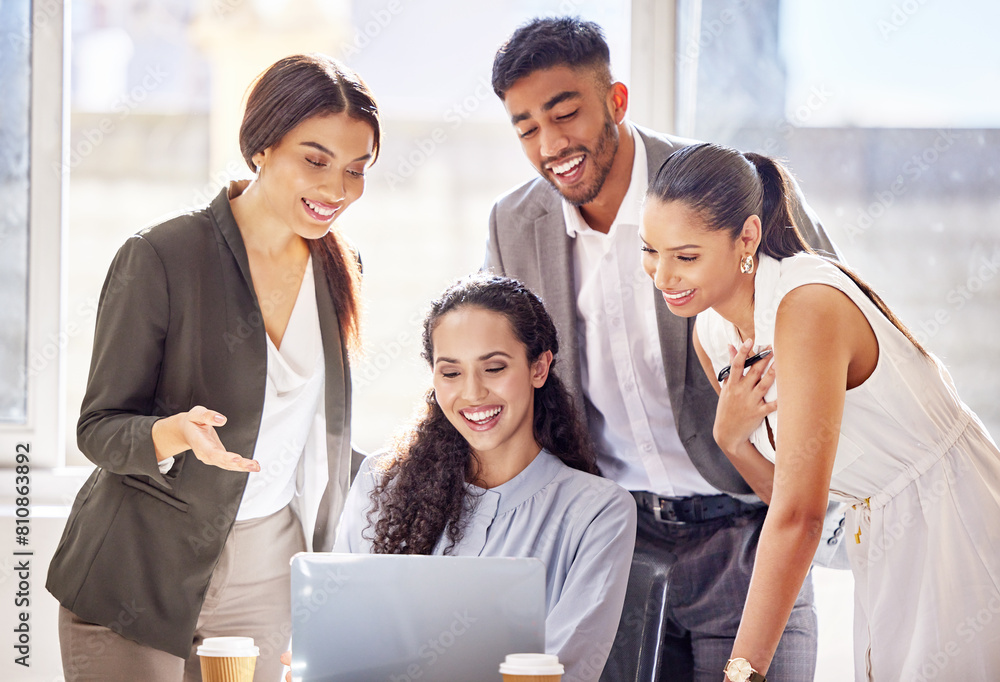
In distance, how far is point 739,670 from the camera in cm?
127

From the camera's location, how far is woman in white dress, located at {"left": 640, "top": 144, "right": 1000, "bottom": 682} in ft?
4.29

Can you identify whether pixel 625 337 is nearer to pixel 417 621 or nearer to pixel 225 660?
pixel 417 621

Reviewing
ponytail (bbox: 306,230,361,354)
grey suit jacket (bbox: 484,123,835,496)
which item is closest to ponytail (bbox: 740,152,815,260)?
grey suit jacket (bbox: 484,123,835,496)

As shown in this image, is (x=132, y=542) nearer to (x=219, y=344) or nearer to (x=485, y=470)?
(x=219, y=344)

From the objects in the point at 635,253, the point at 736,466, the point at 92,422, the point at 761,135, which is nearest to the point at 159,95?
the point at 92,422

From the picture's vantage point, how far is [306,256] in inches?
73.3

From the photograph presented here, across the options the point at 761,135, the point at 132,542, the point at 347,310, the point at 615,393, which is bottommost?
the point at 132,542

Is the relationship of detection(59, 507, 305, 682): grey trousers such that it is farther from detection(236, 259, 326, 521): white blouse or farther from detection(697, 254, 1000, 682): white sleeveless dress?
detection(697, 254, 1000, 682): white sleeveless dress

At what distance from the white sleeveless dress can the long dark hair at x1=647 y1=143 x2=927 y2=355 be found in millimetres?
77

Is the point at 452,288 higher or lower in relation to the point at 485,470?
higher

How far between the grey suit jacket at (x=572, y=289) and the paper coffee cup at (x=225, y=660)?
946mm

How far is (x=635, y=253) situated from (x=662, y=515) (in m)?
0.57

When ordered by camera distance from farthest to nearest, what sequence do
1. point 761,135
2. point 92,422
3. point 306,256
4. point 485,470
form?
point 761,135 < point 306,256 < point 485,470 < point 92,422

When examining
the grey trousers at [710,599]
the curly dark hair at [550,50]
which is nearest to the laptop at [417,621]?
the grey trousers at [710,599]
